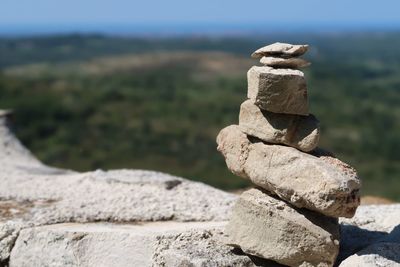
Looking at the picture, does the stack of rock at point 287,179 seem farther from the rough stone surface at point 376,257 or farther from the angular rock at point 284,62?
the rough stone surface at point 376,257

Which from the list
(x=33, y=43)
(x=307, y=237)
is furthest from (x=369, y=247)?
A: (x=33, y=43)

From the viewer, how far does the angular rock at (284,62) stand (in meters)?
8.69

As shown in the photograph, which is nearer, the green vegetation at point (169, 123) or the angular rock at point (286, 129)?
the angular rock at point (286, 129)

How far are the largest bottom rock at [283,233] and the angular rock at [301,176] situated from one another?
182 mm

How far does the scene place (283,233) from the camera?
8.46 m

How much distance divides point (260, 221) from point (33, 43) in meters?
138

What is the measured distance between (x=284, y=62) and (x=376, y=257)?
255 centimetres

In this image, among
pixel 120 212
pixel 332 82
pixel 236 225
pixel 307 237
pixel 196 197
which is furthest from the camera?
pixel 332 82

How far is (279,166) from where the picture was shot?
28.4 ft

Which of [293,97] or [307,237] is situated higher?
[293,97]

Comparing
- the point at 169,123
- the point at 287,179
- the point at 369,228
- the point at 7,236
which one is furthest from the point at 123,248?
the point at 169,123

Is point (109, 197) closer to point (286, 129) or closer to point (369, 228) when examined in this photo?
point (369, 228)

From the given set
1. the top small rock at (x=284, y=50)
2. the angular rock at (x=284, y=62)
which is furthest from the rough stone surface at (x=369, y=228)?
the top small rock at (x=284, y=50)

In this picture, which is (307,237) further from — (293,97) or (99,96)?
(99,96)
